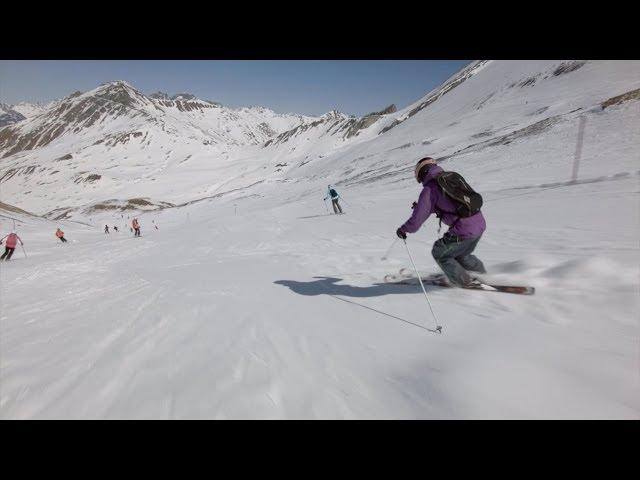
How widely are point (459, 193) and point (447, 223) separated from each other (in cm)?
49

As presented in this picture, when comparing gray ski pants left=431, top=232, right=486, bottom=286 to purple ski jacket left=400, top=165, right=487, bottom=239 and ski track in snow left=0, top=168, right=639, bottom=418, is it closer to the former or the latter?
purple ski jacket left=400, top=165, right=487, bottom=239

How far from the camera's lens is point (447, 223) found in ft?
14.5

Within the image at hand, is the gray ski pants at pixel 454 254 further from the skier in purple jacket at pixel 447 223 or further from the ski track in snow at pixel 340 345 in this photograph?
the ski track in snow at pixel 340 345

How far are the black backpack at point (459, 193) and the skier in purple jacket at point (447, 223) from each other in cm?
7

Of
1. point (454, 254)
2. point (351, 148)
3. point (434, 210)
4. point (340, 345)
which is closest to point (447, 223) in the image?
point (434, 210)

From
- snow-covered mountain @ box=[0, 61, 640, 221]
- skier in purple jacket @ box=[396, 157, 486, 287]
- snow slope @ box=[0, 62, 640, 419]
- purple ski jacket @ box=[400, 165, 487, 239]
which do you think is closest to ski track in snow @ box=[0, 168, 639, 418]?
snow slope @ box=[0, 62, 640, 419]

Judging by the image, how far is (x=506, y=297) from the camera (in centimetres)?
430

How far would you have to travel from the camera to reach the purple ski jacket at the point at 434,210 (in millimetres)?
4180

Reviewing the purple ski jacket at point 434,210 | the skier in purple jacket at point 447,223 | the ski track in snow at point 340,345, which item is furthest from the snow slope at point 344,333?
the purple ski jacket at point 434,210

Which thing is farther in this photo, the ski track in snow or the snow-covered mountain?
the snow-covered mountain

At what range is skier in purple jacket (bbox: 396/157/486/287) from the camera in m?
4.20
